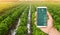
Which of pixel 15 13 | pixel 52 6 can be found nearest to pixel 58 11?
pixel 52 6

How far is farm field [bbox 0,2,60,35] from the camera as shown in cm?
332

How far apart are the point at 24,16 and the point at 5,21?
45 centimetres

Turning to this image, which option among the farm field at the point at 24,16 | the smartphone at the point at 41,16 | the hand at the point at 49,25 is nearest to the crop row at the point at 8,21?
the farm field at the point at 24,16

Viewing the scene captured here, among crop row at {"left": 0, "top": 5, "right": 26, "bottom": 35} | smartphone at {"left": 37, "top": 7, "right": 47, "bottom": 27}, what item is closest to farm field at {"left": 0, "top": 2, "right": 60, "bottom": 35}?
crop row at {"left": 0, "top": 5, "right": 26, "bottom": 35}

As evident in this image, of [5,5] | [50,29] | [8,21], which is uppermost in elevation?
[5,5]

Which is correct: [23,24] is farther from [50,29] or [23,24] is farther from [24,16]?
[50,29]

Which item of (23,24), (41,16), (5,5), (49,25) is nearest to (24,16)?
(23,24)

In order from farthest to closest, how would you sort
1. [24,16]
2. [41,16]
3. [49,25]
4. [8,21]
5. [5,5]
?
[8,21], [24,16], [5,5], [49,25], [41,16]

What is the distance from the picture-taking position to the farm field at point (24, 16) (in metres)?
3.32

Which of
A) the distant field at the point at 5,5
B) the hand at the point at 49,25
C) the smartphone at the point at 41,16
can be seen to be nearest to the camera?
the smartphone at the point at 41,16

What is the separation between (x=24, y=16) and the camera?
3.56 m

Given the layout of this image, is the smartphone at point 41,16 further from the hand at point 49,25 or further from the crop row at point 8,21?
the crop row at point 8,21

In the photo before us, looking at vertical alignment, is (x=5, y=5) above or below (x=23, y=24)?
above

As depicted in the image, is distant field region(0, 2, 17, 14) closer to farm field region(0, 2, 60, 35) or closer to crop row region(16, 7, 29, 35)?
farm field region(0, 2, 60, 35)
